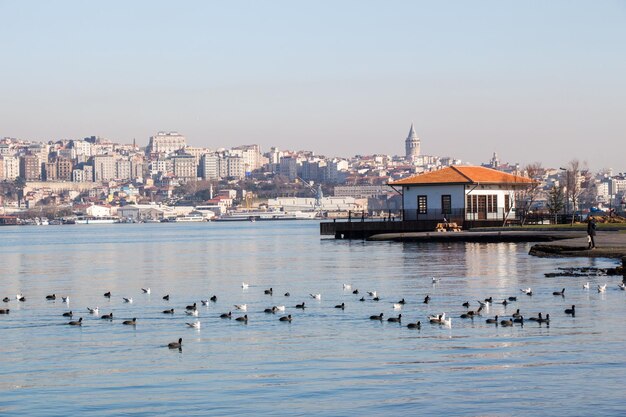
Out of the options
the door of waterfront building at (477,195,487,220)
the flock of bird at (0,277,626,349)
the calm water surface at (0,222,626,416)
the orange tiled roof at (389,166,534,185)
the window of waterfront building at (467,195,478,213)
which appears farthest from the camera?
the door of waterfront building at (477,195,487,220)

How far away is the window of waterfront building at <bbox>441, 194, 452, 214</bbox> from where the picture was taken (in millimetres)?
66688

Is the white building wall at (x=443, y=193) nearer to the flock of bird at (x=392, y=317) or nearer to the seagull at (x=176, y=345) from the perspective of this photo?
the flock of bird at (x=392, y=317)

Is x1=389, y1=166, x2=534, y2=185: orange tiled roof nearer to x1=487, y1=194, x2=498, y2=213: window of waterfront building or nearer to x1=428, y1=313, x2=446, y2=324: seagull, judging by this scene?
x1=487, y1=194, x2=498, y2=213: window of waterfront building

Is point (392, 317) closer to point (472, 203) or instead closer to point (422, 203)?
point (472, 203)

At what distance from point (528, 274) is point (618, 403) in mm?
19828

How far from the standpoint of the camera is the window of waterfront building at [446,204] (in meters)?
66.7

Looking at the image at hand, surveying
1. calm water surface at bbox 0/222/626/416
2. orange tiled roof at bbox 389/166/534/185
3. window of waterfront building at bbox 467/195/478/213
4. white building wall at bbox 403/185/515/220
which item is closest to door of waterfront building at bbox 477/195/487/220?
white building wall at bbox 403/185/515/220

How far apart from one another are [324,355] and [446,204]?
159 feet

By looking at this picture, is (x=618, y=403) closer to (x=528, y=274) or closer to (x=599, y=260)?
(x=528, y=274)

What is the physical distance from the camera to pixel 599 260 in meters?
38.1

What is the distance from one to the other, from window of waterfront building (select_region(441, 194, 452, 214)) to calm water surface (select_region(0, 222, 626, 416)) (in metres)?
32.0

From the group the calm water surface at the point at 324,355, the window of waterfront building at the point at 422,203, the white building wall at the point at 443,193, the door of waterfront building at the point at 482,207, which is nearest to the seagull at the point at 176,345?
the calm water surface at the point at 324,355

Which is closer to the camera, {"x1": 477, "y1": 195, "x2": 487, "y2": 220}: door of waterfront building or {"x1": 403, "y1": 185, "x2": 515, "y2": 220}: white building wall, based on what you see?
{"x1": 403, "y1": 185, "x2": 515, "y2": 220}: white building wall

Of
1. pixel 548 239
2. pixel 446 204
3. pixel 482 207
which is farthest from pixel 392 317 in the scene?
pixel 482 207
